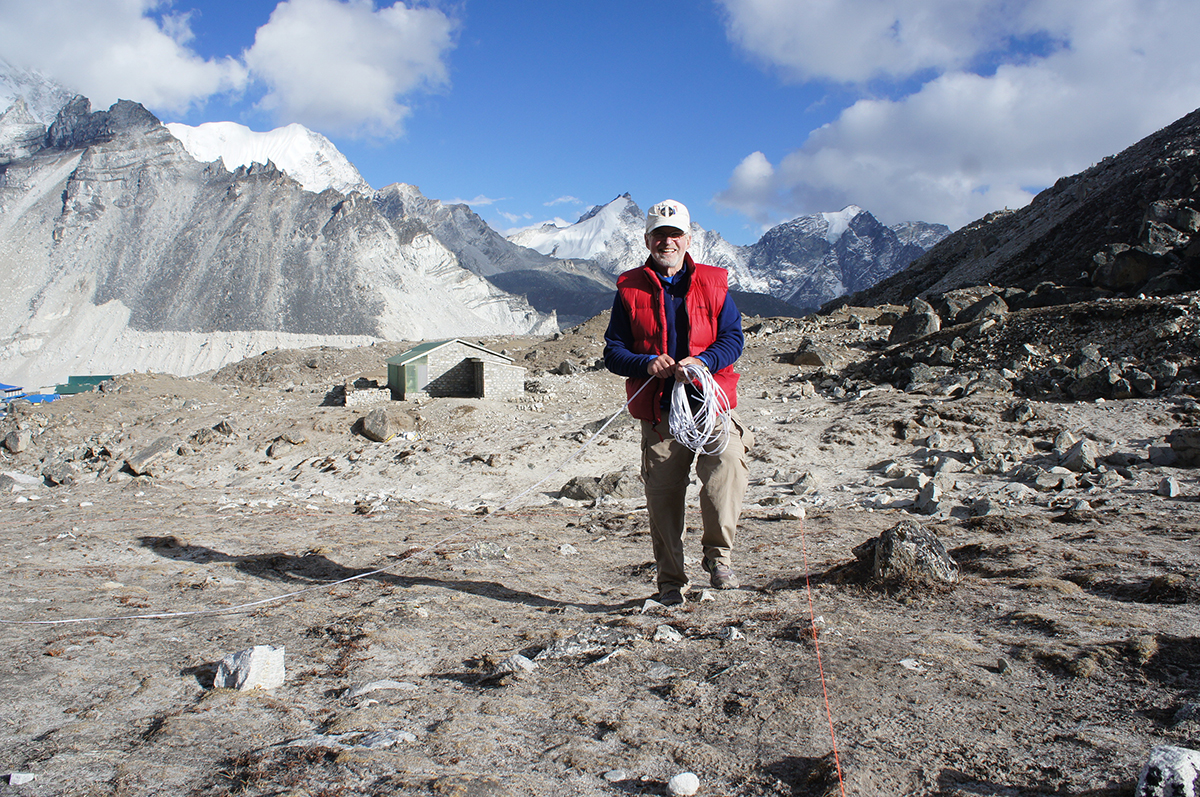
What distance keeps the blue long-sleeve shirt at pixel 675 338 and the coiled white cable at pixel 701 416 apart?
0.14m

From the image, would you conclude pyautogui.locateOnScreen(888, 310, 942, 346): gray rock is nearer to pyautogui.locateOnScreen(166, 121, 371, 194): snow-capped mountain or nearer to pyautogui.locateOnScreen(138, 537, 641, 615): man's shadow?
pyautogui.locateOnScreen(138, 537, 641, 615): man's shadow

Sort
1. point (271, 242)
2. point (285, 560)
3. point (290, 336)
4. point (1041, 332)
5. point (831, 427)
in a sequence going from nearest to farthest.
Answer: point (285, 560)
point (831, 427)
point (1041, 332)
point (290, 336)
point (271, 242)

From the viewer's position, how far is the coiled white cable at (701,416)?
127 inches

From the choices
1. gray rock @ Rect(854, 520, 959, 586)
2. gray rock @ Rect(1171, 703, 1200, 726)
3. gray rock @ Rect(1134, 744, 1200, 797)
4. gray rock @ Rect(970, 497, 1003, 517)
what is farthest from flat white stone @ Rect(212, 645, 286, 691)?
gray rock @ Rect(970, 497, 1003, 517)

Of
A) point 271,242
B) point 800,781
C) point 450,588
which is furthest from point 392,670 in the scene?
point 271,242

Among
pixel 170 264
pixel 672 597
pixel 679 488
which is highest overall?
pixel 170 264

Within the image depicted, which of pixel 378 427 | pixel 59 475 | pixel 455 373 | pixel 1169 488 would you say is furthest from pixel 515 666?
pixel 455 373

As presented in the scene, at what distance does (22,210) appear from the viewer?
61312 millimetres

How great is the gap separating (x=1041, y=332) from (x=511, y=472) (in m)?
10.6

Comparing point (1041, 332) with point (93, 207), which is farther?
point (93, 207)

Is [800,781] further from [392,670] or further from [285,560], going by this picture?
[285,560]

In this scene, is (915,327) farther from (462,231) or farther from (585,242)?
(585,242)

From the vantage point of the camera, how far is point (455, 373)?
60.2 ft

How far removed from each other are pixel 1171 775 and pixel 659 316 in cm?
249
